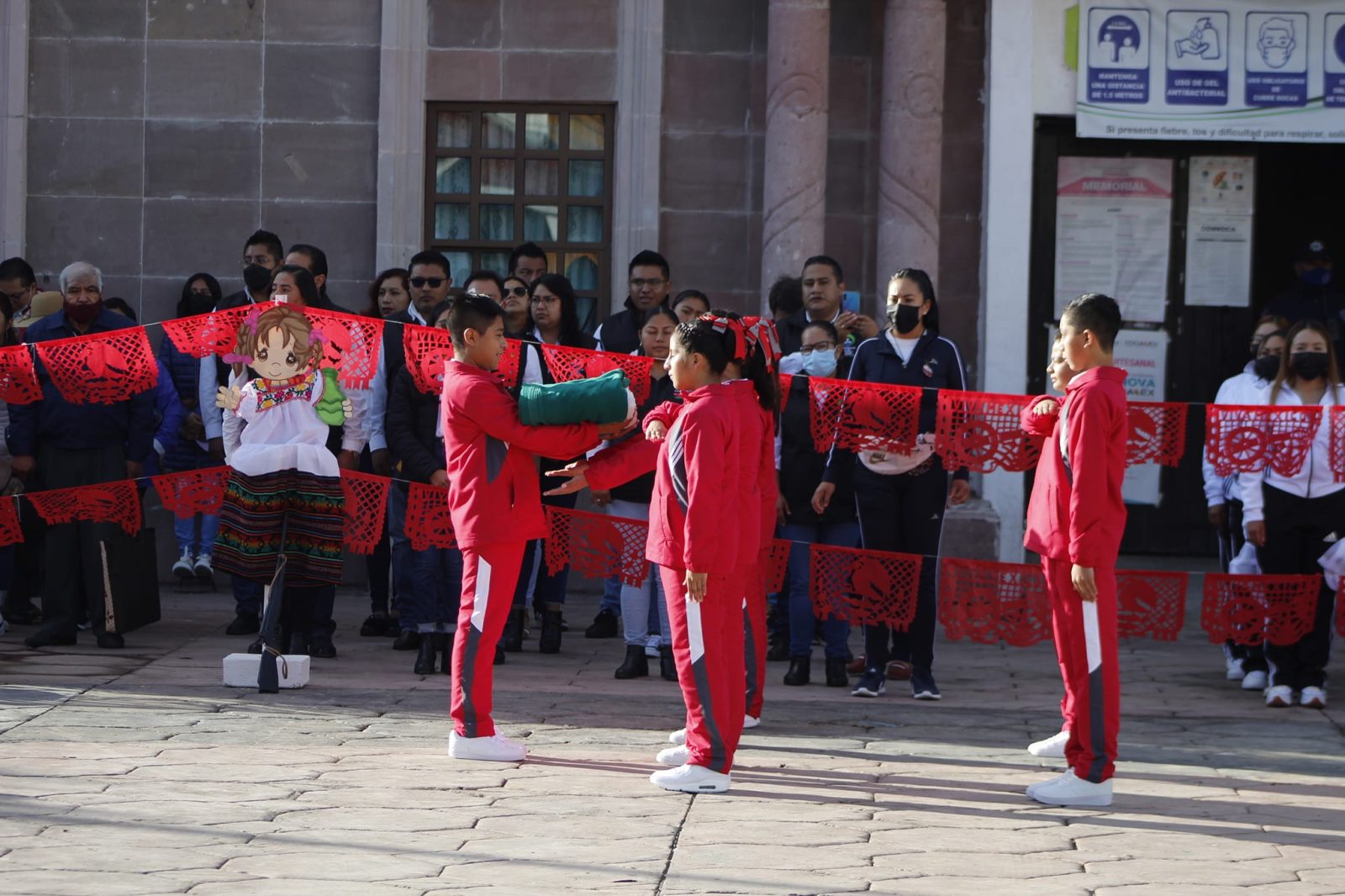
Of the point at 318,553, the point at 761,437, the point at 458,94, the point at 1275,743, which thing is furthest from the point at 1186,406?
the point at 458,94

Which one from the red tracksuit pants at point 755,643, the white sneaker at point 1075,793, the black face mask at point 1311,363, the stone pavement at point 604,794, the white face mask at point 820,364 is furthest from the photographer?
the white face mask at point 820,364

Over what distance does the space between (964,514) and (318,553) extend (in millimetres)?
5428

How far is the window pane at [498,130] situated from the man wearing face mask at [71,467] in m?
4.28

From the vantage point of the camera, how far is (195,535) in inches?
472

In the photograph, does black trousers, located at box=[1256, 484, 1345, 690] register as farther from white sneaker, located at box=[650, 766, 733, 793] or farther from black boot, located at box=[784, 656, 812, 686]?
white sneaker, located at box=[650, 766, 733, 793]

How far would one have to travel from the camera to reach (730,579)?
6645mm

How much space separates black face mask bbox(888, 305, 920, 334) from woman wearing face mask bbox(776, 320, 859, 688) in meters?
0.55

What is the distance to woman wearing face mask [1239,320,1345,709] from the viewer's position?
8.72m

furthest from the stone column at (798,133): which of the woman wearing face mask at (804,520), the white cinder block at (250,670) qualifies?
the white cinder block at (250,670)

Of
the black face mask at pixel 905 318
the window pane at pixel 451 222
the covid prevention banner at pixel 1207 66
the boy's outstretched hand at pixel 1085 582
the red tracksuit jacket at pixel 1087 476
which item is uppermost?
the covid prevention banner at pixel 1207 66

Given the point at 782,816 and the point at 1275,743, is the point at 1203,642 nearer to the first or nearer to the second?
the point at 1275,743

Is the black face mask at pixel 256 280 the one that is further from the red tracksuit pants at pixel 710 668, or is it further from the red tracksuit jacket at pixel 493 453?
the red tracksuit pants at pixel 710 668

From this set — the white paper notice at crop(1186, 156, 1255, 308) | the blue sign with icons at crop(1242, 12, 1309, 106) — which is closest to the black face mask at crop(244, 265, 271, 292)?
the white paper notice at crop(1186, 156, 1255, 308)

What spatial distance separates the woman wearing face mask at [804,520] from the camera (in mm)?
8891
